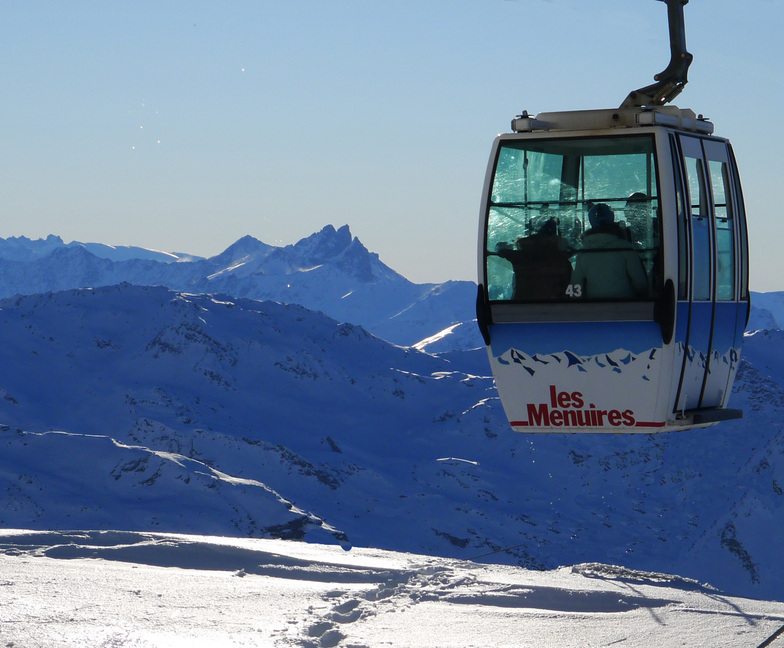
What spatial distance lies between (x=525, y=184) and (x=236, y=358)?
524 feet

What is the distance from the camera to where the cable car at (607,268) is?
421 inches

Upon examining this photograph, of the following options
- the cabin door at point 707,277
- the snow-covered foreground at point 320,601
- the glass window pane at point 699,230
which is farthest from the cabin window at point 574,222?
the snow-covered foreground at point 320,601

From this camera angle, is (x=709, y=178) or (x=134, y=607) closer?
(x=709, y=178)

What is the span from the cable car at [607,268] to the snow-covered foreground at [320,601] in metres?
7.55

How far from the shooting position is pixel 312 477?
4803 inches

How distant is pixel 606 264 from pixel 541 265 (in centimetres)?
67

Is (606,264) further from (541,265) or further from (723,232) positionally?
(723,232)

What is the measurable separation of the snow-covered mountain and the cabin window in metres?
74.8

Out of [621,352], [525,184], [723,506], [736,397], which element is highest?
[525,184]

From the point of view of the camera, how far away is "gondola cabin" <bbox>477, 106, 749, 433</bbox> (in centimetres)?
1070

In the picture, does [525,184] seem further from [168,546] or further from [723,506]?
[723,506]

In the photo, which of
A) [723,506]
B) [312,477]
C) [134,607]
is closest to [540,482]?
[723,506]

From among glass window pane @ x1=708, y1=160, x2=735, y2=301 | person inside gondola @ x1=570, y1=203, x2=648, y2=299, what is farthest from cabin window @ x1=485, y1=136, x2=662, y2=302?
glass window pane @ x1=708, y1=160, x2=735, y2=301

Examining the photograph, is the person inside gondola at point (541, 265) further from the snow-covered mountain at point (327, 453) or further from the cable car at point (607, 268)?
the snow-covered mountain at point (327, 453)
